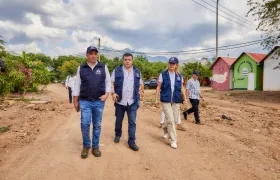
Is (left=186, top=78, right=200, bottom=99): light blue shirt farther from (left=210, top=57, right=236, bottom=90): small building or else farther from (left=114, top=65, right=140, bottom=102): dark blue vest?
(left=210, top=57, right=236, bottom=90): small building

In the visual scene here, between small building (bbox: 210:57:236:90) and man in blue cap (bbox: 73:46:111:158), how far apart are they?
38.4 m

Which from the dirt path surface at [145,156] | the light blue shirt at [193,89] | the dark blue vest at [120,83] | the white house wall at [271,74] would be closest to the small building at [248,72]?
the white house wall at [271,74]

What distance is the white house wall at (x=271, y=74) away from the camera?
3447cm

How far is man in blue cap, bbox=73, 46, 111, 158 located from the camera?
6234mm

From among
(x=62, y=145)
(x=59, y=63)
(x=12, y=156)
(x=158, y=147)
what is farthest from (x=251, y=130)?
(x=59, y=63)

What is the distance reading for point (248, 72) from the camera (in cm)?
3928

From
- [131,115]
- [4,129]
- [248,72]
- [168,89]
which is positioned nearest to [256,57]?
[248,72]

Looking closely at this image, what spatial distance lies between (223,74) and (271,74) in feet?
31.6

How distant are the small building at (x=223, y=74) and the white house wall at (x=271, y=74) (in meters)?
7.01

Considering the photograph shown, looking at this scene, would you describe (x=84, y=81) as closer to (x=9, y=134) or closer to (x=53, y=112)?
(x=9, y=134)

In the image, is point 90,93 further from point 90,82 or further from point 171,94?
point 171,94

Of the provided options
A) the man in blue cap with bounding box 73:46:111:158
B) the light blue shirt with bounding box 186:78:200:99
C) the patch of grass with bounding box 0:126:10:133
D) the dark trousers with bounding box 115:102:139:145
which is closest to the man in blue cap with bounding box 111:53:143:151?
the dark trousers with bounding box 115:102:139:145

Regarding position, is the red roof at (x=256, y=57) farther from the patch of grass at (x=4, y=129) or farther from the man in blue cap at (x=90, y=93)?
the man in blue cap at (x=90, y=93)

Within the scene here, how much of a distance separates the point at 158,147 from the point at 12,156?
9.95 feet
